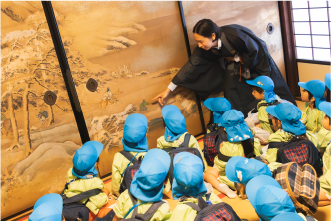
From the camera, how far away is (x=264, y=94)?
154 inches

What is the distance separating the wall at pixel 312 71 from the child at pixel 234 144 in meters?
2.50

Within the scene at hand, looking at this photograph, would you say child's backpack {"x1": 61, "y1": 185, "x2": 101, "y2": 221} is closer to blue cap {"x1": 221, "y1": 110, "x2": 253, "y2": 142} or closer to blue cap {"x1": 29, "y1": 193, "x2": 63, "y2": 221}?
blue cap {"x1": 29, "y1": 193, "x2": 63, "y2": 221}

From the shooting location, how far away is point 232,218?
1.95 metres

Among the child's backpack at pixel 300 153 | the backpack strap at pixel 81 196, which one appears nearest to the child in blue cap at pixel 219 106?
the child's backpack at pixel 300 153

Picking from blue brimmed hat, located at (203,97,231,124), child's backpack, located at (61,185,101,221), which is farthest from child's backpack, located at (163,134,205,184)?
child's backpack, located at (61,185,101,221)

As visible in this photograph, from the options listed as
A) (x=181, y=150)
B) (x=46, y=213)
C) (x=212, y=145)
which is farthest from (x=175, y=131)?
(x=46, y=213)

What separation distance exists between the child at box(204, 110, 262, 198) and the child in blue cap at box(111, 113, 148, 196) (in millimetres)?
812

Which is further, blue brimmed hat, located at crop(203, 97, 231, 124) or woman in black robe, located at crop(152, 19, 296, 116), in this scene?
woman in black robe, located at crop(152, 19, 296, 116)

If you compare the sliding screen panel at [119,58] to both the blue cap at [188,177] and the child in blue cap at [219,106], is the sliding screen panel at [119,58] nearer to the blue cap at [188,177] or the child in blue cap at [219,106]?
the child in blue cap at [219,106]

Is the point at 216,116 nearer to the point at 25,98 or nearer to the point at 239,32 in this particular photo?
the point at 239,32

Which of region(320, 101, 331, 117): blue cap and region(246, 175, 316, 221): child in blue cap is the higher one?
region(320, 101, 331, 117): blue cap

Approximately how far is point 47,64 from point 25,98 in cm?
46

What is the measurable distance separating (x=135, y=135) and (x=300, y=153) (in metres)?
1.53

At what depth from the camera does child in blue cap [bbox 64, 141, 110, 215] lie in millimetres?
2750
